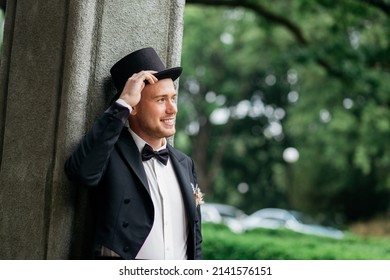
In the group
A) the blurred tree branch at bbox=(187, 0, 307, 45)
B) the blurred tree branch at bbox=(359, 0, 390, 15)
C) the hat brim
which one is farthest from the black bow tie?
the blurred tree branch at bbox=(359, 0, 390, 15)

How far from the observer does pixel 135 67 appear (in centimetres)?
339

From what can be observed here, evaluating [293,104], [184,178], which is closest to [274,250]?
[184,178]

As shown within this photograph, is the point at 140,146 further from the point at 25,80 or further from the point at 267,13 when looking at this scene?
the point at 267,13

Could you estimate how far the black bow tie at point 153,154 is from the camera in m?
3.35

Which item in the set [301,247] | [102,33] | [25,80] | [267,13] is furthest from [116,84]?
[267,13]

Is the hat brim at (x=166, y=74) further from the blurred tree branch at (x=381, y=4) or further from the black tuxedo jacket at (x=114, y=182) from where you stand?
the blurred tree branch at (x=381, y=4)

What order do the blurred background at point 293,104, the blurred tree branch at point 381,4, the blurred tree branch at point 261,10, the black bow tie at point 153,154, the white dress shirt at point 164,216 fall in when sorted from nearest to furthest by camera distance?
the white dress shirt at point 164,216 → the black bow tie at point 153,154 → the blurred tree branch at point 381,4 → the blurred tree branch at point 261,10 → the blurred background at point 293,104

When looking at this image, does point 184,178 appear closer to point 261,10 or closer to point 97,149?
point 97,149

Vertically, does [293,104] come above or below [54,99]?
above

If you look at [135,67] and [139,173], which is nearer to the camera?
[139,173]

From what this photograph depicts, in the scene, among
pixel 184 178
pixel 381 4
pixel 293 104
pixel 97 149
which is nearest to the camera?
pixel 97 149

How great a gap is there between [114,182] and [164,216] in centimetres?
36

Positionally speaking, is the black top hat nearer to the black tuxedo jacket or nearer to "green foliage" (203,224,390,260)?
the black tuxedo jacket

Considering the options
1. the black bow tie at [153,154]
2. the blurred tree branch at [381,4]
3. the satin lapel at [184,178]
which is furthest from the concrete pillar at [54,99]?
the blurred tree branch at [381,4]
